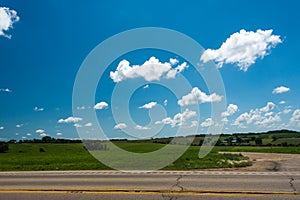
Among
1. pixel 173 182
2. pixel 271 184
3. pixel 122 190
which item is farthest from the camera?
pixel 173 182

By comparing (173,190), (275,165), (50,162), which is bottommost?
(173,190)

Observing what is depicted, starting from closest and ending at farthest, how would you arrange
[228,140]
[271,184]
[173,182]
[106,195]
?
1. [106,195]
2. [271,184]
3. [173,182]
4. [228,140]

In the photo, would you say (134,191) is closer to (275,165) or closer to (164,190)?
(164,190)

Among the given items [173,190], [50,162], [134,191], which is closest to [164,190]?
[173,190]

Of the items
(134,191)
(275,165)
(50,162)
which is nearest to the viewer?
(134,191)

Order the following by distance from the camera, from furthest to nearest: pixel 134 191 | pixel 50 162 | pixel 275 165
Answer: pixel 50 162, pixel 275 165, pixel 134 191

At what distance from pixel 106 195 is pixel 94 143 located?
56.2 metres

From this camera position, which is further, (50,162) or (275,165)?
(50,162)

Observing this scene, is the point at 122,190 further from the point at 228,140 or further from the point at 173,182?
the point at 228,140

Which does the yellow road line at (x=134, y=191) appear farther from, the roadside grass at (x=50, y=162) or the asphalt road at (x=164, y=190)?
the roadside grass at (x=50, y=162)

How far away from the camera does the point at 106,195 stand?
936 cm

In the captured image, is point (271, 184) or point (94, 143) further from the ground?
point (94, 143)

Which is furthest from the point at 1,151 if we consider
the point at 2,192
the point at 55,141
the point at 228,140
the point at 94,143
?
the point at 228,140

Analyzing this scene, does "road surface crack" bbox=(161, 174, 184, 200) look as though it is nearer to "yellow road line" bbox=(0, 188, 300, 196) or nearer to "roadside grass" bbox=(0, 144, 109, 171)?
"yellow road line" bbox=(0, 188, 300, 196)
